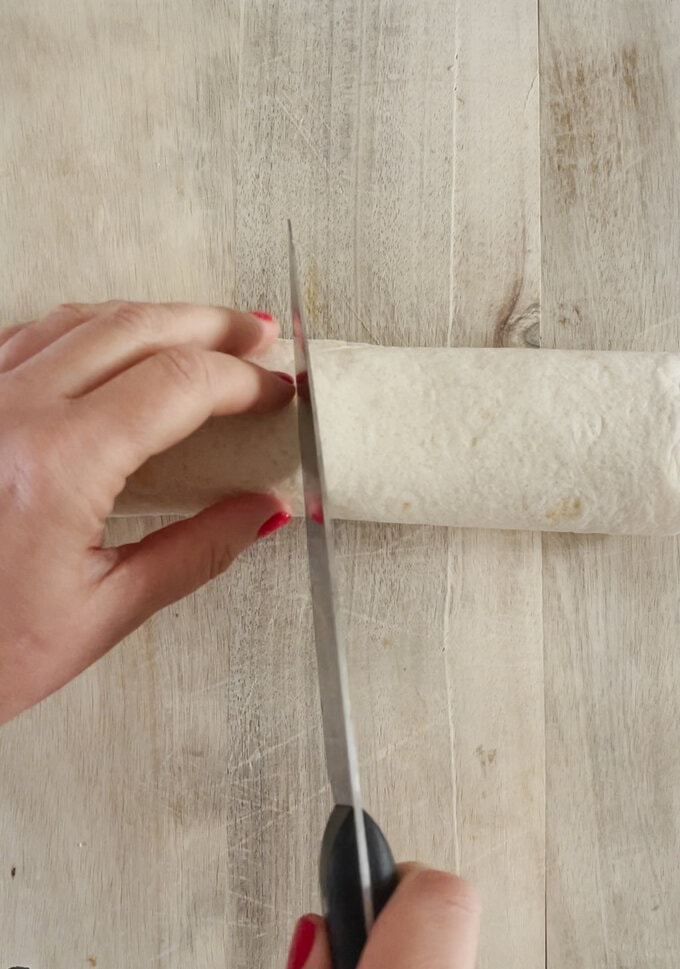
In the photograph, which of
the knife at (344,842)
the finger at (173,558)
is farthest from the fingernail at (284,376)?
the knife at (344,842)

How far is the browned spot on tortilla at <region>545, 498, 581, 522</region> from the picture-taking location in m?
1.12

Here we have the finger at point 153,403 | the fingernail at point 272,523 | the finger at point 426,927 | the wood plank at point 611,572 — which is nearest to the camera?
the finger at point 426,927

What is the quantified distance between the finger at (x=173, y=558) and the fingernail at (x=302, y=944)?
395 mm

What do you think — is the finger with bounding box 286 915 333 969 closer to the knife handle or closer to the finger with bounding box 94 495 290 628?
the knife handle

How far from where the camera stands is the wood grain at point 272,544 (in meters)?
1.24

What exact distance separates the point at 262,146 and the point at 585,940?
54.0 inches

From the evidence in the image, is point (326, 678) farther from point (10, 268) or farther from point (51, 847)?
point (10, 268)

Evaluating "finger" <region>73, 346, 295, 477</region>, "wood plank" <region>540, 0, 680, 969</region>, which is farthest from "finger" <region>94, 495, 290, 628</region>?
"wood plank" <region>540, 0, 680, 969</region>

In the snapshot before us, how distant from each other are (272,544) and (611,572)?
54 cm

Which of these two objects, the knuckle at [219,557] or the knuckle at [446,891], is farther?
the knuckle at [219,557]

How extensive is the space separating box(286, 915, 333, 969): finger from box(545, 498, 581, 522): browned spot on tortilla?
61 centimetres

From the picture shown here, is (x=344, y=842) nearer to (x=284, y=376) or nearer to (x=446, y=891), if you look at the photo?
(x=446, y=891)

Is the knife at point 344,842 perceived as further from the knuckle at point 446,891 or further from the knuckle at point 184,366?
the knuckle at point 184,366

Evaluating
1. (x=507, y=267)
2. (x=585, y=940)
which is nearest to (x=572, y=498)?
(x=507, y=267)
